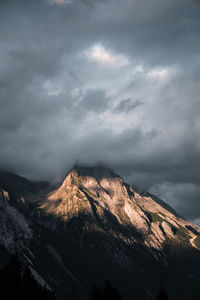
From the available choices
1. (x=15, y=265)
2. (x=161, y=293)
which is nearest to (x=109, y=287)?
(x=161, y=293)

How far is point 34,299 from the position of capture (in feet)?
303

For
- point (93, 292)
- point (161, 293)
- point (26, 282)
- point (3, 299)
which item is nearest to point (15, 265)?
point (26, 282)

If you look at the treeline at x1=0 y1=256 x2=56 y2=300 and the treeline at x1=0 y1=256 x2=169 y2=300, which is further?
the treeline at x1=0 y1=256 x2=56 y2=300

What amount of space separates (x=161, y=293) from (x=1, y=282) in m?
41.3

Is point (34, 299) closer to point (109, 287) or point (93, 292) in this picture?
point (93, 292)

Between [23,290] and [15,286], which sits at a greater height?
[15,286]

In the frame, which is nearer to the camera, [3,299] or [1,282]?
[3,299]

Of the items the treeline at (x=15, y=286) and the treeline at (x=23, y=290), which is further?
the treeline at (x=15, y=286)

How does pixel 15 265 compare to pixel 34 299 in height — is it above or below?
above

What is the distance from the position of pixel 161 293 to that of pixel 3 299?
39548 mm

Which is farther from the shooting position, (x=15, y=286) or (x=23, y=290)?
(x=23, y=290)

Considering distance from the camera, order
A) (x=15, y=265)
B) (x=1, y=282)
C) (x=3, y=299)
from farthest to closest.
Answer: (x=15, y=265)
(x=1, y=282)
(x=3, y=299)

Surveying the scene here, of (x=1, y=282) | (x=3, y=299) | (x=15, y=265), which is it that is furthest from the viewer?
(x=15, y=265)

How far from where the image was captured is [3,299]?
82.7 metres
